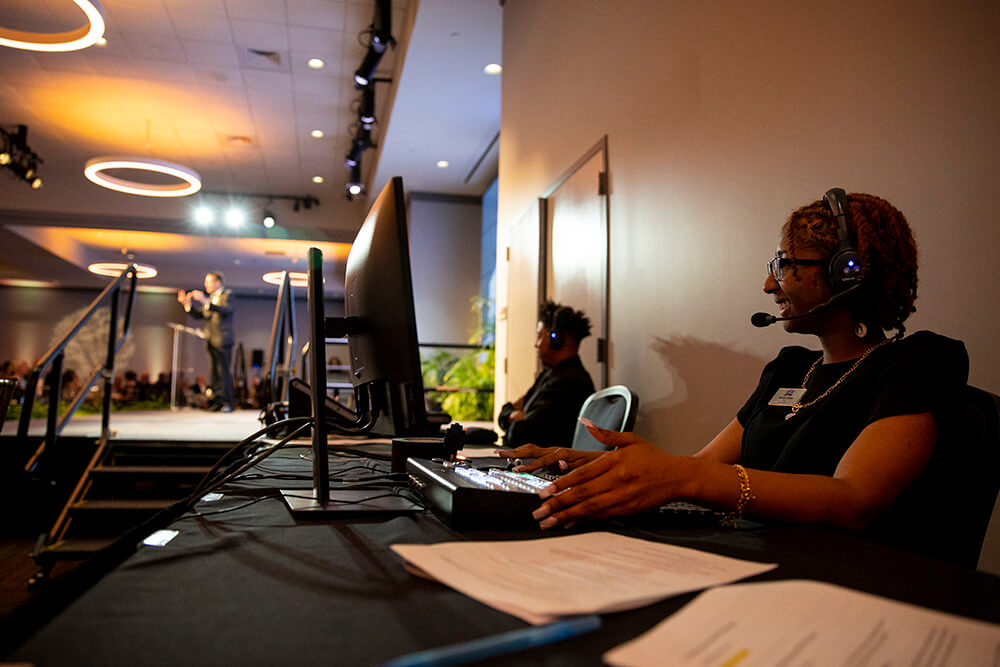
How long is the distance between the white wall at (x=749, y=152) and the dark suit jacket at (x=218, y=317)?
6.27 m

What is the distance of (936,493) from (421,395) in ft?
2.48

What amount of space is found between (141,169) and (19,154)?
2292 mm

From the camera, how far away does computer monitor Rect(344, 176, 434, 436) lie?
0.98 metres

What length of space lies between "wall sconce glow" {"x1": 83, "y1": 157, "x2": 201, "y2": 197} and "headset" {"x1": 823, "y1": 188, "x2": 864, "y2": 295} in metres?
7.27

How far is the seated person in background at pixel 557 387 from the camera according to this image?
281 cm

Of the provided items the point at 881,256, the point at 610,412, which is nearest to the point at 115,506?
the point at 610,412

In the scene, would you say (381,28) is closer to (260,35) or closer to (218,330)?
(260,35)

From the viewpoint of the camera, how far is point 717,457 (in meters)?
1.43

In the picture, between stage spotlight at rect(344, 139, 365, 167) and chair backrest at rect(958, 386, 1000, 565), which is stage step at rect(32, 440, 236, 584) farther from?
stage spotlight at rect(344, 139, 365, 167)

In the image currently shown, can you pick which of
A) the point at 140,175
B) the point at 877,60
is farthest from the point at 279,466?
the point at 140,175

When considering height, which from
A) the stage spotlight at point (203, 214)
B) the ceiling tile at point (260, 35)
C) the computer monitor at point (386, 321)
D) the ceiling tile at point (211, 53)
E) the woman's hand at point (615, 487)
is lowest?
the woman's hand at point (615, 487)

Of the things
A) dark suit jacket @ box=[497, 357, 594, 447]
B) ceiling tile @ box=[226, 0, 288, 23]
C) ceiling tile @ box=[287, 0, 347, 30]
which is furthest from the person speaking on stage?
dark suit jacket @ box=[497, 357, 594, 447]

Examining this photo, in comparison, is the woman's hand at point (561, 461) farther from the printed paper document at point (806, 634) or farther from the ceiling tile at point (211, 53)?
the ceiling tile at point (211, 53)

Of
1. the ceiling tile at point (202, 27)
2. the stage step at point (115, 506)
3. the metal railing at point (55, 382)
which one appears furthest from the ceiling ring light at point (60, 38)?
the stage step at point (115, 506)
